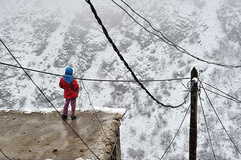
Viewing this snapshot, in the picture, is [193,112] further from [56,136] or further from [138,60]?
[138,60]

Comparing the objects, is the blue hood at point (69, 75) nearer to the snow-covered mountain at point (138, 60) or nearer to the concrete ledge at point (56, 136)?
the concrete ledge at point (56, 136)

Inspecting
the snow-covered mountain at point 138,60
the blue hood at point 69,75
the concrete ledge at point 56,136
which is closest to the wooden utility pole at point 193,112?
the concrete ledge at point 56,136

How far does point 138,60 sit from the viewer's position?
18219 mm

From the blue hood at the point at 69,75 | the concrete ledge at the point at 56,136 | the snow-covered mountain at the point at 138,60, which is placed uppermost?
the snow-covered mountain at the point at 138,60

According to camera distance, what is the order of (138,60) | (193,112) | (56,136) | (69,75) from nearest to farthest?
Answer: (193,112)
(56,136)
(69,75)
(138,60)

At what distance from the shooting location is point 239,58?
1477cm

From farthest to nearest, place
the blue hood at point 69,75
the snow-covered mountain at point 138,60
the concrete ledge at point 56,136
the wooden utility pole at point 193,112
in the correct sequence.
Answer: the snow-covered mountain at point 138,60, the blue hood at point 69,75, the wooden utility pole at point 193,112, the concrete ledge at point 56,136

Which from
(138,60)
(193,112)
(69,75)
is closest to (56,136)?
(69,75)

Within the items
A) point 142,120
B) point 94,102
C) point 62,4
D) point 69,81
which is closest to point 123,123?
point 142,120

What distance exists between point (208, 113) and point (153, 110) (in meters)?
4.05

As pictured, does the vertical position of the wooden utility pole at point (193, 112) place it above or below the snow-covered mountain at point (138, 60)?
below

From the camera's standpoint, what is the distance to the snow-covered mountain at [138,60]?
39.8 ft

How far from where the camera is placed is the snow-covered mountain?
12125 mm

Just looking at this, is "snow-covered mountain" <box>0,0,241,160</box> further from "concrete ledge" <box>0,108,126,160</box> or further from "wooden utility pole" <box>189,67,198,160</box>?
"concrete ledge" <box>0,108,126,160</box>
